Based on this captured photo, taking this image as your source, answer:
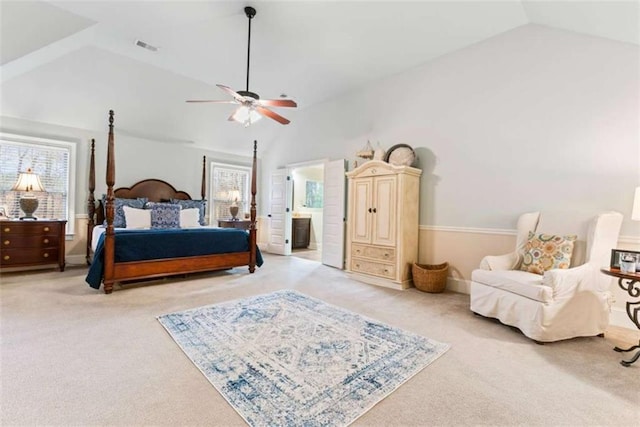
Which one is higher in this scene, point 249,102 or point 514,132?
point 249,102

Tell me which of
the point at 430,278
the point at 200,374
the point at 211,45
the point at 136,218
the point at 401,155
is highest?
the point at 211,45

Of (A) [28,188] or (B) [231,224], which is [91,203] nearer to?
(A) [28,188]

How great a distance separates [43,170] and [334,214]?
4.92m

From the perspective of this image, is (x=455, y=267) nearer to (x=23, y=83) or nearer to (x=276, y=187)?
(x=276, y=187)

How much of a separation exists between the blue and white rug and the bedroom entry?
2391 millimetres

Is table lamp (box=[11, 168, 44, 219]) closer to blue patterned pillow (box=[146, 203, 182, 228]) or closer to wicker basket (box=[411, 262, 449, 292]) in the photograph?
blue patterned pillow (box=[146, 203, 182, 228])

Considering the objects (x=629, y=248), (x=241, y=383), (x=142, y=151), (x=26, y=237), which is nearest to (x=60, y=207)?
(x=26, y=237)

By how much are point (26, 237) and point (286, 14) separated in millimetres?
4757

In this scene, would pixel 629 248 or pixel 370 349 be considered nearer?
pixel 370 349

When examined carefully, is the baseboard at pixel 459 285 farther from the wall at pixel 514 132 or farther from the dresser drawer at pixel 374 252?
the dresser drawer at pixel 374 252

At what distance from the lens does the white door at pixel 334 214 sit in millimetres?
5238

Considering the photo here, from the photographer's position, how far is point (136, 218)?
4801mm

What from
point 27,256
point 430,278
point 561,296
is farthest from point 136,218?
point 561,296

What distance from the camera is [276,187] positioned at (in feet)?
22.3
